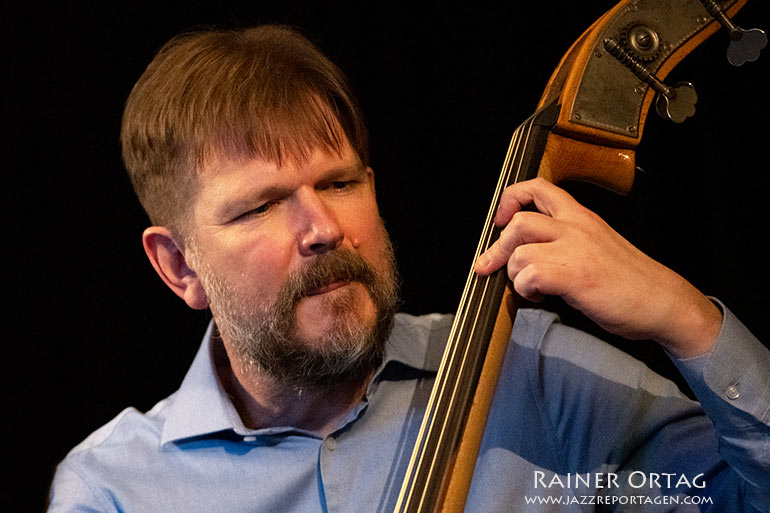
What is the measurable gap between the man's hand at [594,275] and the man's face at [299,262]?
11.9 inches

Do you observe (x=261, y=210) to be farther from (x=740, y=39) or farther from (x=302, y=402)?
(x=740, y=39)

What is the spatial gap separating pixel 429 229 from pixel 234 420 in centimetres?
74

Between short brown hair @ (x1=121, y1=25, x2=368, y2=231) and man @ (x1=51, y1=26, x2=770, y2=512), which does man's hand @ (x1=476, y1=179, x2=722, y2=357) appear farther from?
short brown hair @ (x1=121, y1=25, x2=368, y2=231)

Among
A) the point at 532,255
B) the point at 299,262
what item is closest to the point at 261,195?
the point at 299,262

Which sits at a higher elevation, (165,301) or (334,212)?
(334,212)

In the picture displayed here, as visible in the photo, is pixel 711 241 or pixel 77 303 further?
pixel 77 303

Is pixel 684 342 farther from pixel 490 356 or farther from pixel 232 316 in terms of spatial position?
pixel 232 316

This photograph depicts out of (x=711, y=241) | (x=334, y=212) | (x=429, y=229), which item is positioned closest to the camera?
(x=334, y=212)

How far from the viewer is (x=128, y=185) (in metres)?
1.95

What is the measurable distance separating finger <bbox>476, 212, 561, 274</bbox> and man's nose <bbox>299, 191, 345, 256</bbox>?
289 millimetres

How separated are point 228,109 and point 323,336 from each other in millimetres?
436

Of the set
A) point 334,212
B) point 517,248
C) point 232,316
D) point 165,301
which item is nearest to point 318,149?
point 334,212

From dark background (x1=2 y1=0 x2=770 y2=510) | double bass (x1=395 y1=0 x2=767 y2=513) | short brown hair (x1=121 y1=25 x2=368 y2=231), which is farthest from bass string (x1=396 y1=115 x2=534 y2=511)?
dark background (x1=2 y1=0 x2=770 y2=510)

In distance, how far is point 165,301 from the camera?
2000 millimetres
